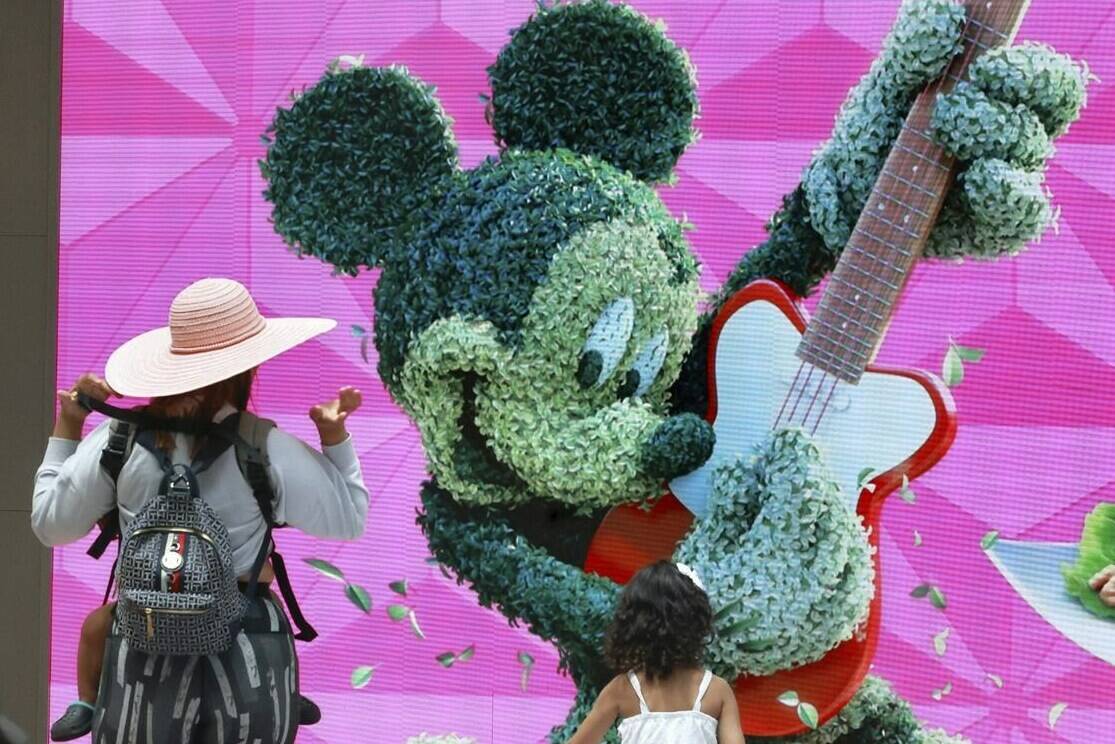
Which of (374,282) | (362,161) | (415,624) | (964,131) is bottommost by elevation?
(415,624)

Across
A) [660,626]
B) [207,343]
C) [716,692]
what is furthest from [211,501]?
[716,692]

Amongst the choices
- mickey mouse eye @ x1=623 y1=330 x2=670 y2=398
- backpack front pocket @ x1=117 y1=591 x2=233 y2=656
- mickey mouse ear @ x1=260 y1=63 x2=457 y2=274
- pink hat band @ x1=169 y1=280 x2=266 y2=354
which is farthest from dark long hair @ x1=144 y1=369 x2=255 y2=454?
mickey mouse eye @ x1=623 y1=330 x2=670 y2=398

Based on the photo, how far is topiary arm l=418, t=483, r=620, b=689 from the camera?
3672 millimetres

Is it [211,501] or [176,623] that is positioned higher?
[211,501]

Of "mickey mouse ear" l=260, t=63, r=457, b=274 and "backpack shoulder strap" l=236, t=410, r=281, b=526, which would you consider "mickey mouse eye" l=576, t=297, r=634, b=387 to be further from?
"backpack shoulder strap" l=236, t=410, r=281, b=526

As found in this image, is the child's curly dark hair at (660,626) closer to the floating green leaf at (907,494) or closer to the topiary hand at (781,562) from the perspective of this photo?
the topiary hand at (781,562)

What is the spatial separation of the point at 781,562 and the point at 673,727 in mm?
767

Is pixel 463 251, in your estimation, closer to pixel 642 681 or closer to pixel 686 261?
pixel 686 261

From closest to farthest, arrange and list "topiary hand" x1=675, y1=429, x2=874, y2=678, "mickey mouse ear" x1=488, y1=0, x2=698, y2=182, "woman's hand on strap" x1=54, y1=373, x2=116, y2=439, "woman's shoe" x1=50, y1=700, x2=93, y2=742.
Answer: "woman's hand on strap" x1=54, y1=373, x2=116, y2=439, "woman's shoe" x1=50, y1=700, x2=93, y2=742, "topiary hand" x1=675, y1=429, x2=874, y2=678, "mickey mouse ear" x1=488, y1=0, x2=698, y2=182

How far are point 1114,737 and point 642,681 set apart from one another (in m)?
1.26

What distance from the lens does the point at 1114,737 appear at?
11.5 ft

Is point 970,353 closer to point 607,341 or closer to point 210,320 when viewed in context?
point 607,341

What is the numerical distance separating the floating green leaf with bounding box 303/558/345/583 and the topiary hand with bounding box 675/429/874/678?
38.0 inches

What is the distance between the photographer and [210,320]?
3.19 metres
